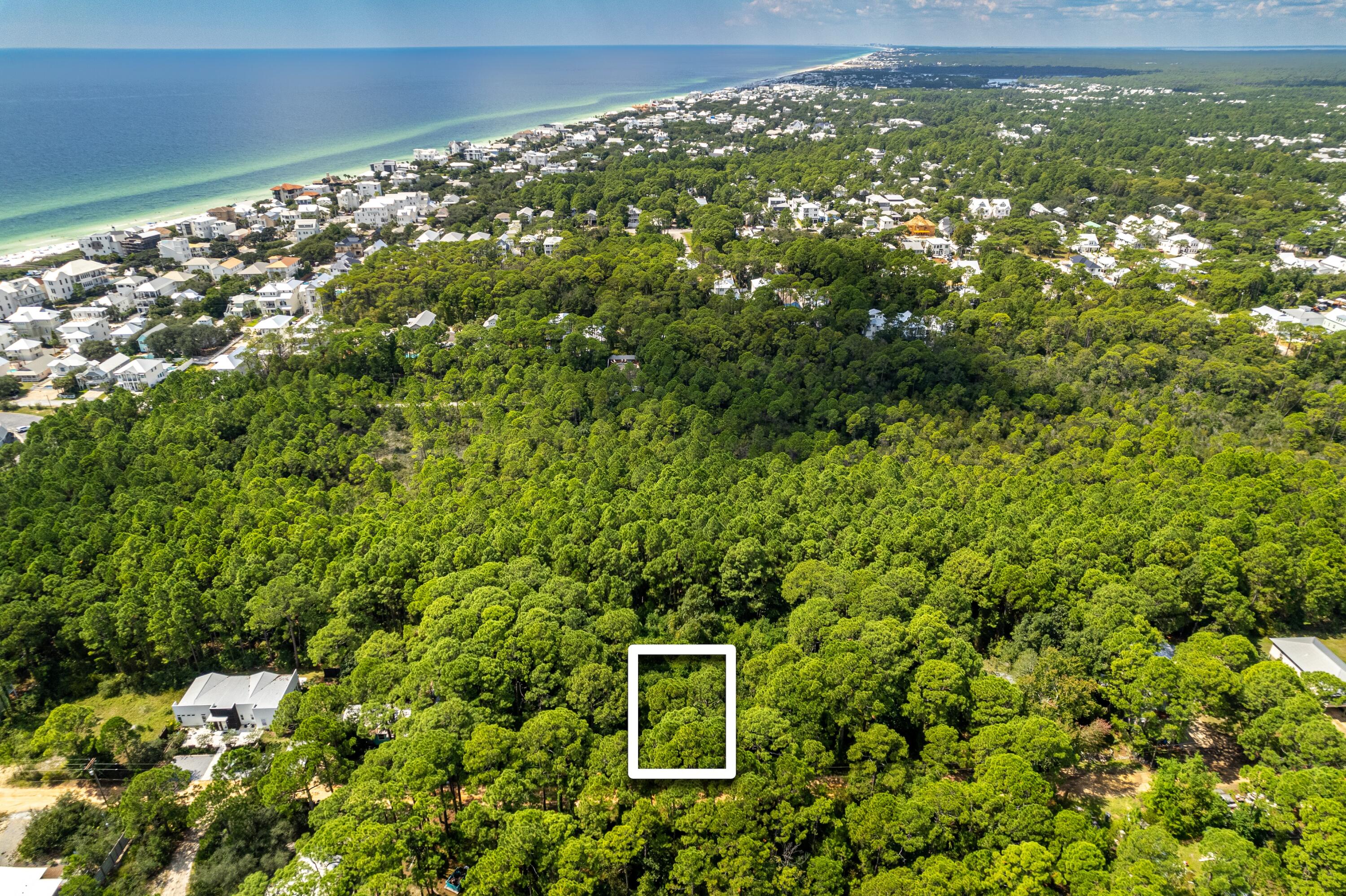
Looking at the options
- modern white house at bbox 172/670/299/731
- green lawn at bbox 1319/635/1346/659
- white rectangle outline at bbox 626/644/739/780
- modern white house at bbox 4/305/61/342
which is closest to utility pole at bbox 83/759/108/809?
modern white house at bbox 172/670/299/731

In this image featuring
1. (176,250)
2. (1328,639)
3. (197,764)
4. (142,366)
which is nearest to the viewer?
(197,764)

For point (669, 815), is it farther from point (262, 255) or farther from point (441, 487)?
point (262, 255)

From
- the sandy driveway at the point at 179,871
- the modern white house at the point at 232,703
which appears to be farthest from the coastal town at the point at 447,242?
the sandy driveway at the point at 179,871

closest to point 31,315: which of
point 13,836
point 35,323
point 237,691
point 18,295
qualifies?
point 35,323

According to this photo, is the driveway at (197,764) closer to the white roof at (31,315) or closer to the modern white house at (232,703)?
the modern white house at (232,703)

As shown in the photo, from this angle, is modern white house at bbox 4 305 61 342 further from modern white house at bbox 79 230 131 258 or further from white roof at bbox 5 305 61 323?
modern white house at bbox 79 230 131 258

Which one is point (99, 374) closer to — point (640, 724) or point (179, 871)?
point (179, 871)

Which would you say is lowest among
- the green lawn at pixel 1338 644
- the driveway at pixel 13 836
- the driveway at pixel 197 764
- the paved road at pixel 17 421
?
the green lawn at pixel 1338 644
